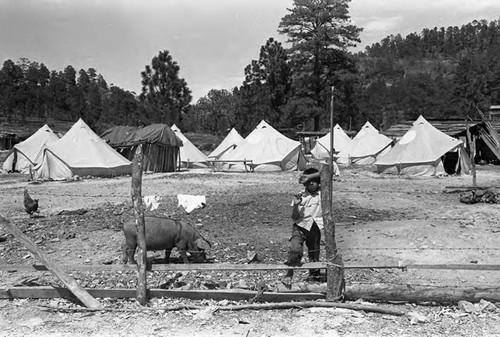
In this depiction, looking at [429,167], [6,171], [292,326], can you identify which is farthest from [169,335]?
[6,171]

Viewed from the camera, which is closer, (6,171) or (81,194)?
(81,194)

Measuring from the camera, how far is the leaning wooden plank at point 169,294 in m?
5.25

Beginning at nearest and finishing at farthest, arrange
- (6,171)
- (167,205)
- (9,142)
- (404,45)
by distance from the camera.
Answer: (167,205) → (6,171) → (9,142) → (404,45)

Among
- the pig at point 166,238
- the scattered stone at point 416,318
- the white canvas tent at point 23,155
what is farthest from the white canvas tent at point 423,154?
the scattered stone at point 416,318

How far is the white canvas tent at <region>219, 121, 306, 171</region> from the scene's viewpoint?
2550 centimetres

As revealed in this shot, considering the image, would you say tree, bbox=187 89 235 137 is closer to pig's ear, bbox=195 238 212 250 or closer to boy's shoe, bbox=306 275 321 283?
pig's ear, bbox=195 238 212 250

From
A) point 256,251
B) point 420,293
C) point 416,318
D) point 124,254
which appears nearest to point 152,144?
point 256,251

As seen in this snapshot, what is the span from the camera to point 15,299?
218 inches

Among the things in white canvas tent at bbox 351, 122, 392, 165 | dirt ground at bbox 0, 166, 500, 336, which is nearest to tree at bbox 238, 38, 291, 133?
white canvas tent at bbox 351, 122, 392, 165

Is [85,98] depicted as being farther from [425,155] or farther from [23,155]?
[425,155]

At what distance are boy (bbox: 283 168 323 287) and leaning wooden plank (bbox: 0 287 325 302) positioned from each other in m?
0.66

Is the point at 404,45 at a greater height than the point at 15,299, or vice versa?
the point at 404,45

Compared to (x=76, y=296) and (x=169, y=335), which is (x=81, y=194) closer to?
(x=76, y=296)

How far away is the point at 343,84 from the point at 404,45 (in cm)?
11252
